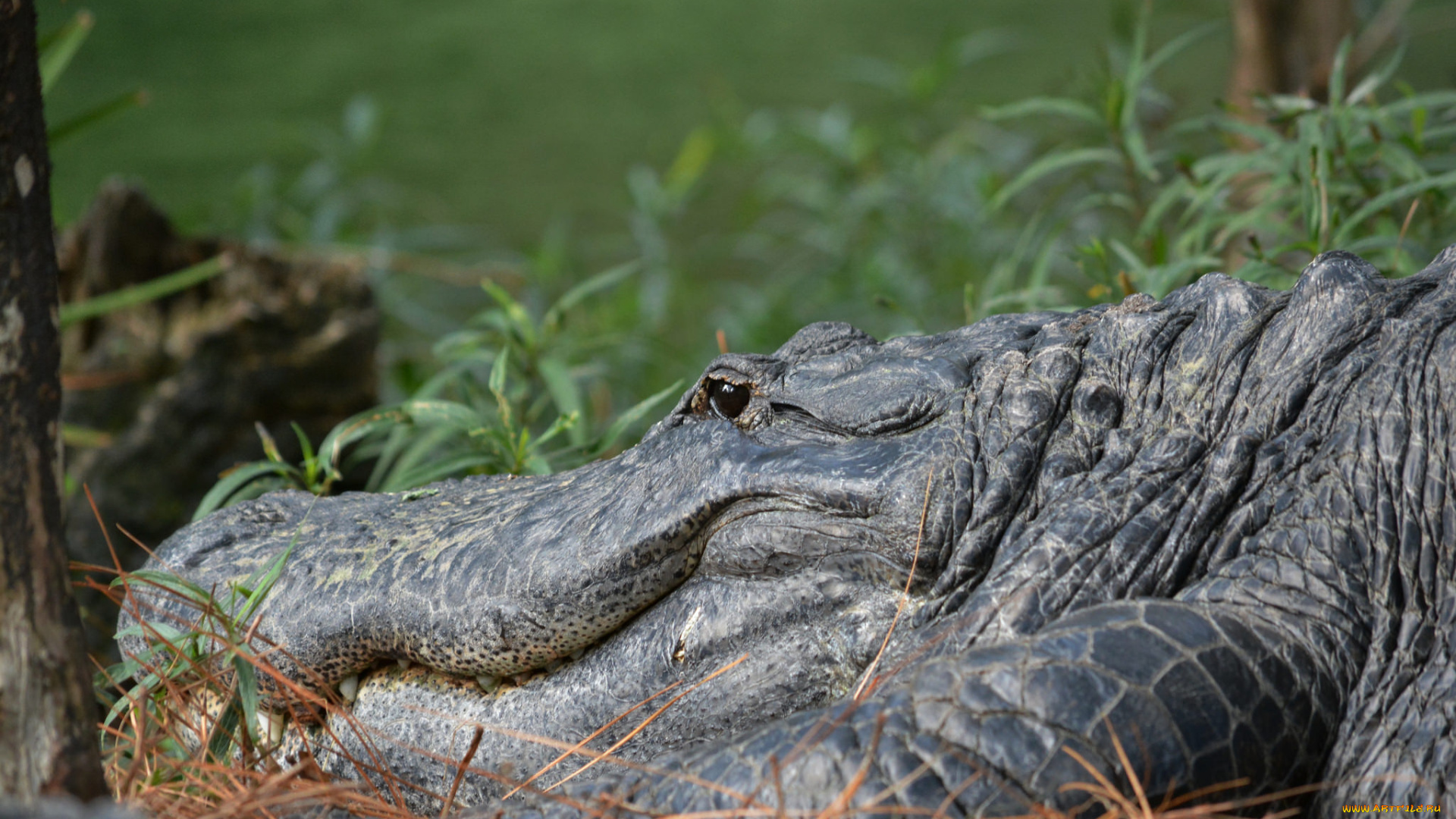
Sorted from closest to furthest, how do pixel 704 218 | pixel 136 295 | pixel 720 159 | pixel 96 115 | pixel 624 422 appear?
pixel 624 422 < pixel 96 115 < pixel 136 295 < pixel 720 159 < pixel 704 218

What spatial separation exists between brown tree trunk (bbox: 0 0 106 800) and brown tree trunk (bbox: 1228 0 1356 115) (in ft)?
13.2

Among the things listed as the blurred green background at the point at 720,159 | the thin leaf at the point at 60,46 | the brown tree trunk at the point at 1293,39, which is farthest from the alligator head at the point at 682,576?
the brown tree trunk at the point at 1293,39

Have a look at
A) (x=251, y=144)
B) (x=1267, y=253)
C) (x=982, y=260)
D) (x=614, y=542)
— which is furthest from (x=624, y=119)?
(x=614, y=542)

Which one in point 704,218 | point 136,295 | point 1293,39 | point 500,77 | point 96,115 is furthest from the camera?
point 500,77

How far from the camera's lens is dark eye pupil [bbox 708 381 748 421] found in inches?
76.6

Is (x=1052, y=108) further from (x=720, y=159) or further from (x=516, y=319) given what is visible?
(x=720, y=159)

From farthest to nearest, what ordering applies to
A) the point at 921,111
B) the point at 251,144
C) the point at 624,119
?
the point at 624,119, the point at 251,144, the point at 921,111

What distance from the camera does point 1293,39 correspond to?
409 cm

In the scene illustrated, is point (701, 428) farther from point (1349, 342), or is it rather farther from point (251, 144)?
point (251, 144)

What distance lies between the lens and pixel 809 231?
5.82 m

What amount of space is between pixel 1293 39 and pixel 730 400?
338 centimetres

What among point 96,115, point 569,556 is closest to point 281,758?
point 569,556

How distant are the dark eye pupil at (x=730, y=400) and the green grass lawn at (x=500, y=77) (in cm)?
679

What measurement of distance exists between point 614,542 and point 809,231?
4.28 metres
